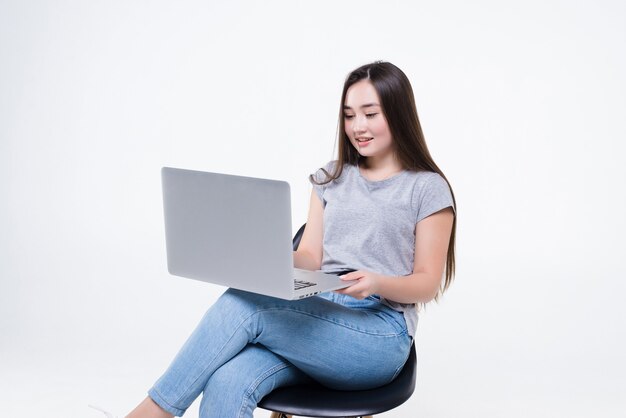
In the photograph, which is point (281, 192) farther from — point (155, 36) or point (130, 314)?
point (155, 36)

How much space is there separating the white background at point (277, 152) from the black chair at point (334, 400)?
110cm

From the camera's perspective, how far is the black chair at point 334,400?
5.79 ft

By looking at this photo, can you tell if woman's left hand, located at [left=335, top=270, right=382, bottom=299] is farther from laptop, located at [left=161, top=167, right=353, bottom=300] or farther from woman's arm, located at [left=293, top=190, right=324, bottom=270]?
woman's arm, located at [left=293, top=190, right=324, bottom=270]

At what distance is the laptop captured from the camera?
164 cm

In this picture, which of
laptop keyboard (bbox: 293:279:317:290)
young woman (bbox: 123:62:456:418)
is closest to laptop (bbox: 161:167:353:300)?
laptop keyboard (bbox: 293:279:317:290)

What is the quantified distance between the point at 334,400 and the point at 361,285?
252mm

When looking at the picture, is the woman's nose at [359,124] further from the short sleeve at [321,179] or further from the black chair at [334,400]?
the black chair at [334,400]

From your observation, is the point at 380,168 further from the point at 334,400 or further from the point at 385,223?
the point at 334,400

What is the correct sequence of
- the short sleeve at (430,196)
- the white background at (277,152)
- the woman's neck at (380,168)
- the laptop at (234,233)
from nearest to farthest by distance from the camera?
the laptop at (234,233), the short sleeve at (430,196), the woman's neck at (380,168), the white background at (277,152)

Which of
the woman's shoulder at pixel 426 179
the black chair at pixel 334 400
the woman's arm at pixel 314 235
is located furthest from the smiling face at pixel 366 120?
the black chair at pixel 334 400

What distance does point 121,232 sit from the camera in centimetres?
459

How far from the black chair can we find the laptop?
0.25m

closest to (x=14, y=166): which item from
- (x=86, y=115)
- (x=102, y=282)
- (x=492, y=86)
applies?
(x=86, y=115)

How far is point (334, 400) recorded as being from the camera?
1811 mm
